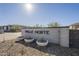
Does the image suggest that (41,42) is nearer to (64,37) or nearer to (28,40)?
(28,40)

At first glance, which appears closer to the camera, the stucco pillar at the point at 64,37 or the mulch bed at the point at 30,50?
the mulch bed at the point at 30,50

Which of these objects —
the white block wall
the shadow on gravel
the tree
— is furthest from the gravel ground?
the tree

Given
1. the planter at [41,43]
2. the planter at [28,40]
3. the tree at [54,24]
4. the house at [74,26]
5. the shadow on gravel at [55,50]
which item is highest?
the tree at [54,24]

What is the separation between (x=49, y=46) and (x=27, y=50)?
0.56 meters

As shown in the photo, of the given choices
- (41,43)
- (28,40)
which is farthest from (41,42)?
(28,40)

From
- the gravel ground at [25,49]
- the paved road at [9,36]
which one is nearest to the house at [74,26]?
the gravel ground at [25,49]

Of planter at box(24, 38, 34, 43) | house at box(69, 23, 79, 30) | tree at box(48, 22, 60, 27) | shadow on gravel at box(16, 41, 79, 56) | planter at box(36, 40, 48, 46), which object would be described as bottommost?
shadow on gravel at box(16, 41, 79, 56)

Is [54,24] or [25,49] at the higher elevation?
[54,24]

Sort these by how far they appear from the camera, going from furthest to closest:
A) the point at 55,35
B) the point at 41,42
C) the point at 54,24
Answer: the point at 55,35 → the point at 41,42 → the point at 54,24

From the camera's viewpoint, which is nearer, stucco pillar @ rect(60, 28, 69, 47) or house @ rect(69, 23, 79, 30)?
house @ rect(69, 23, 79, 30)

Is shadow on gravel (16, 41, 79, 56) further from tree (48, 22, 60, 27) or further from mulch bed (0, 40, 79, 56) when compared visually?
tree (48, 22, 60, 27)

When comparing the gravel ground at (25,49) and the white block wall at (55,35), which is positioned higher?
the white block wall at (55,35)

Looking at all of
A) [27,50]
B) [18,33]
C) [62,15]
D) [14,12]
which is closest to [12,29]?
[18,33]

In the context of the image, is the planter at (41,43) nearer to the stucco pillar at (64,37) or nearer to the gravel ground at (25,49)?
the gravel ground at (25,49)
